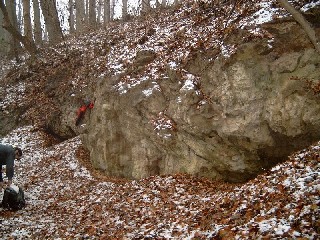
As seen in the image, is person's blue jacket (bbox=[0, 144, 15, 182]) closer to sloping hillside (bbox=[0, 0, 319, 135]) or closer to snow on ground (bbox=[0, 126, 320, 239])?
snow on ground (bbox=[0, 126, 320, 239])

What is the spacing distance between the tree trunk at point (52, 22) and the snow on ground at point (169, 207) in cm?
1138

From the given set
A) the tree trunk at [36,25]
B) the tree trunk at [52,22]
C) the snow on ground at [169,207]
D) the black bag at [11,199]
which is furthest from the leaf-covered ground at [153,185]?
the tree trunk at [36,25]

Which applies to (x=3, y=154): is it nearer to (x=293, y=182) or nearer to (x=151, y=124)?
(x=151, y=124)

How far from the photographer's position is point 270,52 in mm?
8695

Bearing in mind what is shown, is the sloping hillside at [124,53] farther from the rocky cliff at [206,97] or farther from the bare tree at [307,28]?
the bare tree at [307,28]

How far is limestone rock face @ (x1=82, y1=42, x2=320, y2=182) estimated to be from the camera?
320 inches

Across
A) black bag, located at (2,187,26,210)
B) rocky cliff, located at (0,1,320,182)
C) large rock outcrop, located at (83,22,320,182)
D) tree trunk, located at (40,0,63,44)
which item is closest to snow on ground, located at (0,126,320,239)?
black bag, located at (2,187,26,210)

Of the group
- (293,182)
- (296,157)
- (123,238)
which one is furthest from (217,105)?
(123,238)

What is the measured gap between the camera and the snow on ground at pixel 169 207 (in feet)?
17.9

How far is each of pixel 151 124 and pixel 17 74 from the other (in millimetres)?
11934

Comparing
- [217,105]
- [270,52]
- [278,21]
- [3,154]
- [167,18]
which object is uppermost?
[167,18]

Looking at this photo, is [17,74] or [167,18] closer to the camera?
[167,18]

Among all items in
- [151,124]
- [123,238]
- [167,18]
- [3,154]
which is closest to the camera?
[123,238]

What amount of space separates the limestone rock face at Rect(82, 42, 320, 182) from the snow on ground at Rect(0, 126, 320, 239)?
62 centimetres
